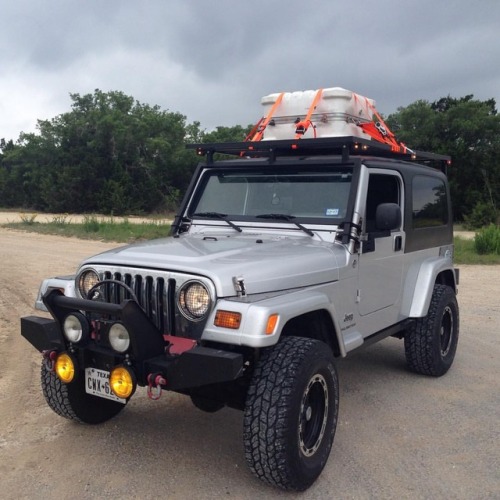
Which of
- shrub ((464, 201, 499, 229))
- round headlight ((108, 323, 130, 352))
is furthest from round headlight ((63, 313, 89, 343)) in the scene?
shrub ((464, 201, 499, 229))

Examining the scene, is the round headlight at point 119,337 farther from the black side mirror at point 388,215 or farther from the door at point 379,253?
the black side mirror at point 388,215

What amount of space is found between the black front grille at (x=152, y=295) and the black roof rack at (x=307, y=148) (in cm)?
170

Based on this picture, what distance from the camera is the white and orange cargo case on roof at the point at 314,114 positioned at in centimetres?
520

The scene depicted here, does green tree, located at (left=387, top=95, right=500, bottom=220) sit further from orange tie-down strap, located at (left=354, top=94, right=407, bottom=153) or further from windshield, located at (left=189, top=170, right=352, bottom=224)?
windshield, located at (left=189, top=170, right=352, bottom=224)

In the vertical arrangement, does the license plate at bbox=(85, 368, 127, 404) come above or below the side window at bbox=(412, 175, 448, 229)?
below

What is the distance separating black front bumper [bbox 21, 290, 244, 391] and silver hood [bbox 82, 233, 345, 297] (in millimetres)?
391

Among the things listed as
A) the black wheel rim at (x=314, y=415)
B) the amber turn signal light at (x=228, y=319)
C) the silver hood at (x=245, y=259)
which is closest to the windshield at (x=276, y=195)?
the silver hood at (x=245, y=259)

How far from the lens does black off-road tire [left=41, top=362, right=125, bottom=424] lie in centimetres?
396

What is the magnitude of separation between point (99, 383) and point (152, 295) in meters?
0.60

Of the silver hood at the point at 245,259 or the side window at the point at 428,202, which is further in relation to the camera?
the side window at the point at 428,202

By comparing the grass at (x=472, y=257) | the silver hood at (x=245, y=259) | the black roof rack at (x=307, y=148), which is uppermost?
the black roof rack at (x=307, y=148)

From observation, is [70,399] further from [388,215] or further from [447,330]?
[447,330]

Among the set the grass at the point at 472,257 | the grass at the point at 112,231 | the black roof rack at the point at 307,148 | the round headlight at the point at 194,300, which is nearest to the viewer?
the round headlight at the point at 194,300

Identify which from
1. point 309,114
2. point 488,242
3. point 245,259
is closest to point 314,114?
point 309,114
